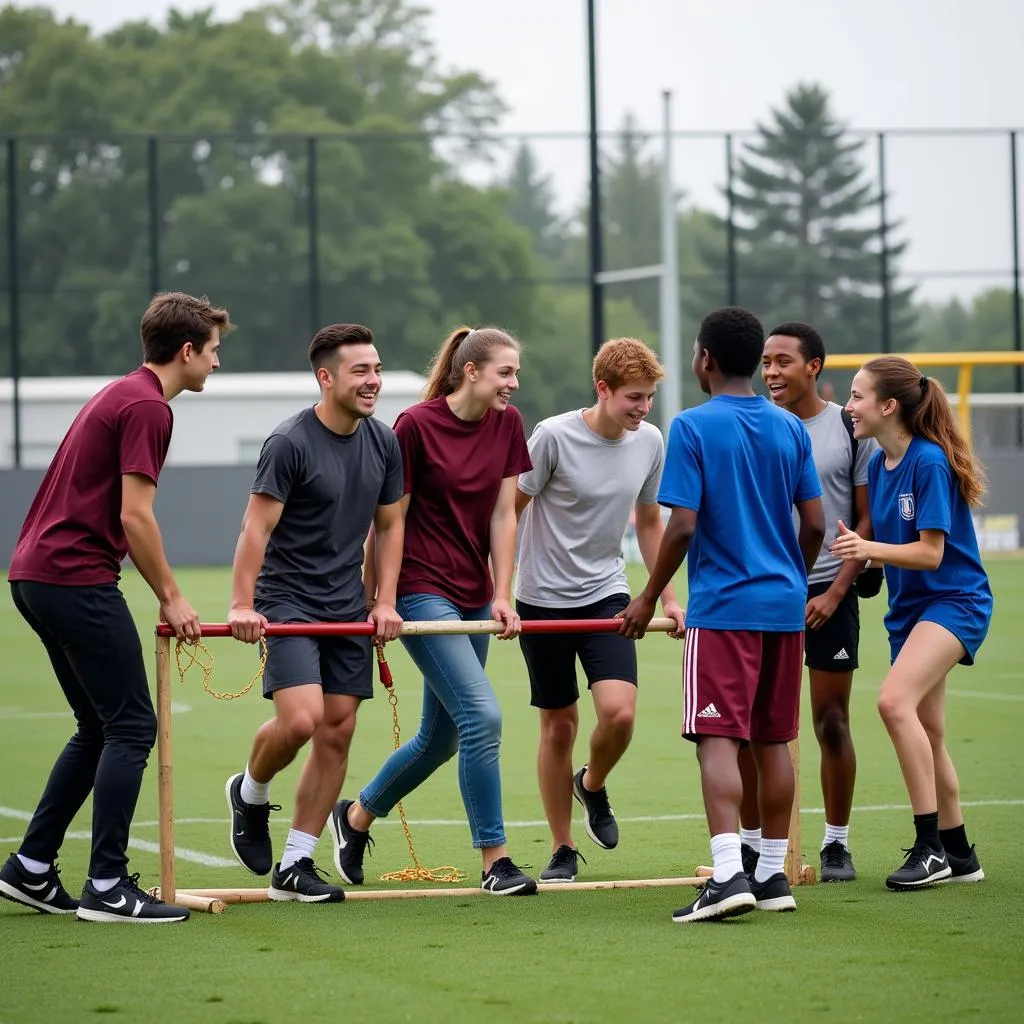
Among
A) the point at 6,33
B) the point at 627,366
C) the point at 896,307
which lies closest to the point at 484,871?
the point at 627,366

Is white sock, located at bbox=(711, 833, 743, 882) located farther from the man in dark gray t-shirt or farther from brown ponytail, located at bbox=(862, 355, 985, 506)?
brown ponytail, located at bbox=(862, 355, 985, 506)

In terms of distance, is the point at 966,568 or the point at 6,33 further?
the point at 6,33

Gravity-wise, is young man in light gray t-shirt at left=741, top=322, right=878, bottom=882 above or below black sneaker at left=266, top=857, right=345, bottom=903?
above

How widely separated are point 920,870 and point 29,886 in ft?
10.5

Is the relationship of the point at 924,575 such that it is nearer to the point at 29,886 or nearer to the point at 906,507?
the point at 906,507

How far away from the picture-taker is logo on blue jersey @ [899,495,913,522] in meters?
6.95

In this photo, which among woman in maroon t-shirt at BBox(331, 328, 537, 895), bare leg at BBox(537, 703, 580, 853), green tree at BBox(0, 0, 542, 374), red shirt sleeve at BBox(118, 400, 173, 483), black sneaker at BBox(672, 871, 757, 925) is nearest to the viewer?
black sneaker at BBox(672, 871, 757, 925)

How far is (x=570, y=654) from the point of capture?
7371 millimetres

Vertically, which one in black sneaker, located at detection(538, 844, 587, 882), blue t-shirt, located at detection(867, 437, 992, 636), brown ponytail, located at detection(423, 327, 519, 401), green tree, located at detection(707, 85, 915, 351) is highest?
green tree, located at detection(707, 85, 915, 351)

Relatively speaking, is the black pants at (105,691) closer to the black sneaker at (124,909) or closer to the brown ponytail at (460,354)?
the black sneaker at (124,909)

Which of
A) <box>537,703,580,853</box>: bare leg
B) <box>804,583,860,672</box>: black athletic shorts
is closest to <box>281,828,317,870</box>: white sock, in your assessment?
<box>537,703,580,853</box>: bare leg

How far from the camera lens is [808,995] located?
512 centimetres

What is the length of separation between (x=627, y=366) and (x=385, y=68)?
62.5 m

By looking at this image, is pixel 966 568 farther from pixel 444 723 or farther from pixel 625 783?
pixel 625 783
